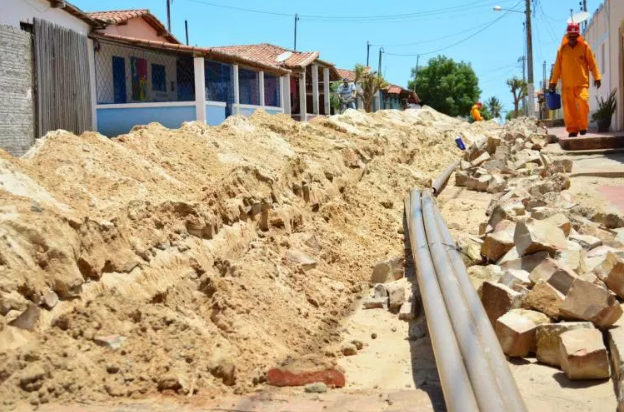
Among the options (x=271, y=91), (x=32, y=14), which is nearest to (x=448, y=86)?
(x=271, y=91)

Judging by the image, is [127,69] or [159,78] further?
[159,78]

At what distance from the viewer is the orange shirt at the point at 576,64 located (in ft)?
42.3

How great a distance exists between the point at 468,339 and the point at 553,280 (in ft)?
3.59

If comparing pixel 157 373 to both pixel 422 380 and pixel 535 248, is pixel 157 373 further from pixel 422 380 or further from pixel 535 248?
pixel 535 248

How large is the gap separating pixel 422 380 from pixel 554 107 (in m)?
11.2

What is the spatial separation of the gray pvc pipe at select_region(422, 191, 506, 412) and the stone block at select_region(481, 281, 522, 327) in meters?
0.22

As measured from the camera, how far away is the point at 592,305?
12.2 ft

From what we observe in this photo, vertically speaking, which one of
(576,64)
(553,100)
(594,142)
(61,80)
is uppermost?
(576,64)

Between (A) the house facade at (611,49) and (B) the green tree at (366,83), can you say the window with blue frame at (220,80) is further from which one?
(B) the green tree at (366,83)

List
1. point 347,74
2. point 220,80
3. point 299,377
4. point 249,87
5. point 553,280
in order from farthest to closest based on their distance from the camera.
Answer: point 347,74 < point 249,87 < point 220,80 < point 553,280 < point 299,377

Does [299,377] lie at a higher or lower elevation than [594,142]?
lower

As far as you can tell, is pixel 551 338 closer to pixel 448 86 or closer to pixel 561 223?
pixel 561 223

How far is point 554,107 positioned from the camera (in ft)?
45.5

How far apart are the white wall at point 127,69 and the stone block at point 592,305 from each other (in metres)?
13.6
